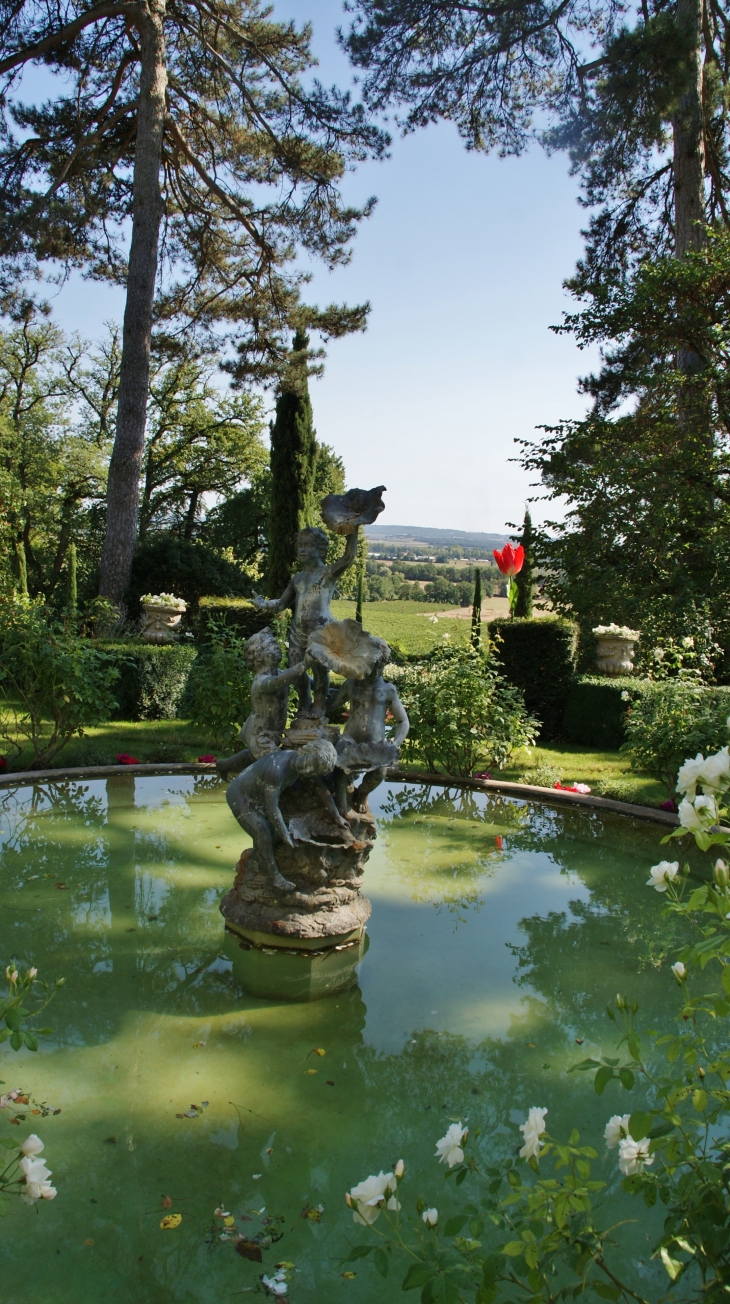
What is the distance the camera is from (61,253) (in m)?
15.7

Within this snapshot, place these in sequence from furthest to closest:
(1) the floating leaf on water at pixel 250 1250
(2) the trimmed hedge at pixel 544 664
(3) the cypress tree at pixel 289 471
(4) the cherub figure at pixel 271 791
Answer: (3) the cypress tree at pixel 289 471, (2) the trimmed hedge at pixel 544 664, (4) the cherub figure at pixel 271 791, (1) the floating leaf on water at pixel 250 1250

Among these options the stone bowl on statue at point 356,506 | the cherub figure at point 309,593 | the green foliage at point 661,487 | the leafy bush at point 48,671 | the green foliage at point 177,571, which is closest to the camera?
the stone bowl on statue at point 356,506

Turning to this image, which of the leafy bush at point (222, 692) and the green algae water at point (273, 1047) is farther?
the leafy bush at point (222, 692)

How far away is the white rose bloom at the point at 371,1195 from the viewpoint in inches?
52.6

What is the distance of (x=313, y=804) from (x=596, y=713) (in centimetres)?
702

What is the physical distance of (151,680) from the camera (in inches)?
432

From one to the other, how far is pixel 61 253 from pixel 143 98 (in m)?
3.35

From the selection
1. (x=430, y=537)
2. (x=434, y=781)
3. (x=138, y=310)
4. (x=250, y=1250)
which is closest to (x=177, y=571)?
(x=138, y=310)

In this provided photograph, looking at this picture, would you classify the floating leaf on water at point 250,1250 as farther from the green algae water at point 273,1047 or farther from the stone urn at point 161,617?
the stone urn at point 161,617

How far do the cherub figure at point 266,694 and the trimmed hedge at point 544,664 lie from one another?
273 inches

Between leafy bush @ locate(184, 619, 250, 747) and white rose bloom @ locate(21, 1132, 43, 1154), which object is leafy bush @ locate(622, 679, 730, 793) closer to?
leafy bush @ locate(184, 619, 250, 747)

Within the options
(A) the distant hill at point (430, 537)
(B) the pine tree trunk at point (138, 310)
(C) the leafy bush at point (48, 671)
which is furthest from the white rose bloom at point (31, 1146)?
(A) the distant hill at point (430, 537)

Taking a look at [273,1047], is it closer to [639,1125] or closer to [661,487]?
[639,1125]

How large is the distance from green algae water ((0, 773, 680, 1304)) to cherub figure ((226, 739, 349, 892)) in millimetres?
571
